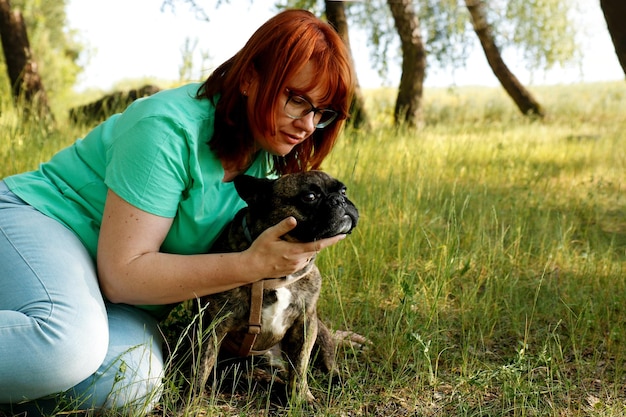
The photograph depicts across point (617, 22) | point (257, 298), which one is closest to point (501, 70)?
point (617, 22)

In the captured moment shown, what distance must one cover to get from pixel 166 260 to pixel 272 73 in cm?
78

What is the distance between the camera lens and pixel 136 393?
245 centimetres

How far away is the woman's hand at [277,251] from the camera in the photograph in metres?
2.35

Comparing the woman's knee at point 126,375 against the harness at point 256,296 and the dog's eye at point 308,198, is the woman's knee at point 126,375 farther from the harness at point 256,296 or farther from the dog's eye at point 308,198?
the dog's eye at point 308,198

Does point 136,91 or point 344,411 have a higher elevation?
point 136,91

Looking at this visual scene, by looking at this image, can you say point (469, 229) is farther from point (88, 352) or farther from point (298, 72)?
point (88, 352)

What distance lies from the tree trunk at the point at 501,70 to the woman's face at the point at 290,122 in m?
11.8

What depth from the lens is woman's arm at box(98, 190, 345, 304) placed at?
93.9 inches

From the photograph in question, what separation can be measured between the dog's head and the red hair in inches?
8.2

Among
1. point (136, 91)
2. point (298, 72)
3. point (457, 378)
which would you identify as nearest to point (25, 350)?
point (298, 72)

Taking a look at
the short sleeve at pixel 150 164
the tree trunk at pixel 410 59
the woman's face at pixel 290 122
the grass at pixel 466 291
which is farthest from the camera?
the tree trunk at pixel 410 59

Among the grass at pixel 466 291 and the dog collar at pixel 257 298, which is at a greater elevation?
the dog collar at pixel 257 298

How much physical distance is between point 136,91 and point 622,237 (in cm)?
675

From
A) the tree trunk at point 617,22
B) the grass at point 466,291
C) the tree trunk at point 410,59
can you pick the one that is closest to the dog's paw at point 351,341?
the grass at point 466,291
